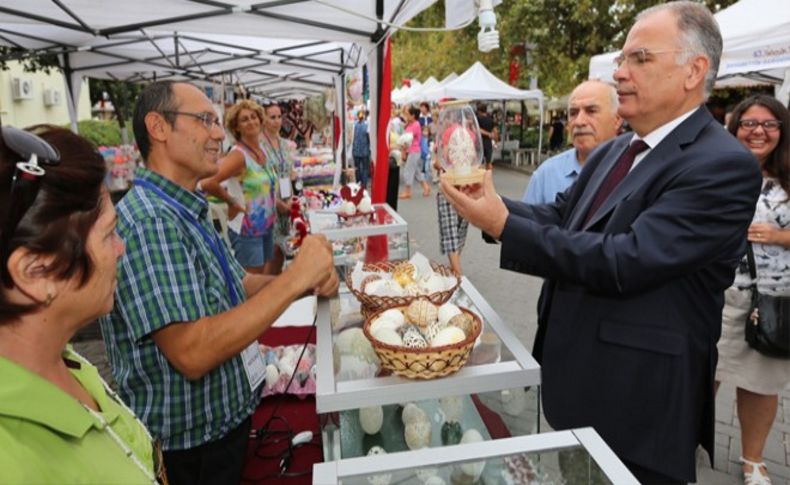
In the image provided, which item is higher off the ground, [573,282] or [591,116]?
[591,116]

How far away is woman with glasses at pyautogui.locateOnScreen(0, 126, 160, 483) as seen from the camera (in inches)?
33.0

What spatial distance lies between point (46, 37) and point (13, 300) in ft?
23.2

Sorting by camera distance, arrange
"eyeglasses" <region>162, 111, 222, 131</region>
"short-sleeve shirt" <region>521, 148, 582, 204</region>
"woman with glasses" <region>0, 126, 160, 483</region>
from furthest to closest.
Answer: "short-sleeve shirt" <region>521, 148, 582, 204</region> < "eyeglasses" <region>162, 111, 222, 131</region> < "woman with glasses" <region>0, 126, 160, 483</region>

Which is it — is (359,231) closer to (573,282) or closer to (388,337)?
(573,282)

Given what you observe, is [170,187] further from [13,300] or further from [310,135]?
[310,135]

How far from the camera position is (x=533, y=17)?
16.6 m

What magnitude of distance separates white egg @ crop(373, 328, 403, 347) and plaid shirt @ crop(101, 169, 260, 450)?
0.56 m

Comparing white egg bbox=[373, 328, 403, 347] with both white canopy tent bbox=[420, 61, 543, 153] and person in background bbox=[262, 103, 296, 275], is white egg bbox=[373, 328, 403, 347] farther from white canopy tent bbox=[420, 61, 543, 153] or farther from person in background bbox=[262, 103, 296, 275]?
white canopy tent bbox=[420, 61, 543, 153]

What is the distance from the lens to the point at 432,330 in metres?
1.38

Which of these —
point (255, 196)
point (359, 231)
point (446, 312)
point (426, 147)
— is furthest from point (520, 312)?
point (426, 147)

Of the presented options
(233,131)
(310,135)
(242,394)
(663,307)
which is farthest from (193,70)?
(663,307)

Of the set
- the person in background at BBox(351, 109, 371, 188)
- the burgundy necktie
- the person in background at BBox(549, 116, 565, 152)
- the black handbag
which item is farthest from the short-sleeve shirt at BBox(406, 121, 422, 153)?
the burgundy necktie

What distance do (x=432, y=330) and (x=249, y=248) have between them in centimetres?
390

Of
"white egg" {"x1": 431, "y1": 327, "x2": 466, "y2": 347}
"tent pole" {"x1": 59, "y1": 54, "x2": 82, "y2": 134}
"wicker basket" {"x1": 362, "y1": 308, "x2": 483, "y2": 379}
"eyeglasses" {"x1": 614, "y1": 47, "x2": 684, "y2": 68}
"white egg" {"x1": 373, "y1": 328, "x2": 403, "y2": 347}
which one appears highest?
"tent pole" {"x1": 59, "y1": 54, "x2": 82, "y2": 134}
